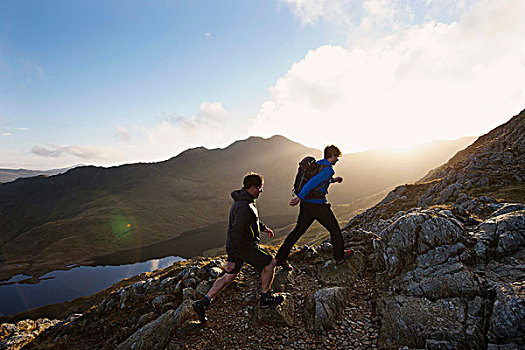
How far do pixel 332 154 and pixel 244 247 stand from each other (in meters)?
4.65

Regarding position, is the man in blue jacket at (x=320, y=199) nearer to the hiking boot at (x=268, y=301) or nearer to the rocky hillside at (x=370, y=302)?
the rocky hillside at (x=370, y=302)

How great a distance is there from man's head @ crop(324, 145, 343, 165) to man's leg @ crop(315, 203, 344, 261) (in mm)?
1733

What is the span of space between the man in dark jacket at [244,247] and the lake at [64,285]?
116 m

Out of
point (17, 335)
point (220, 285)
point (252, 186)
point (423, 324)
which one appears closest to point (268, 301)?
point (220, 285)

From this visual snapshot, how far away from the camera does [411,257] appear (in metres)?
8.08

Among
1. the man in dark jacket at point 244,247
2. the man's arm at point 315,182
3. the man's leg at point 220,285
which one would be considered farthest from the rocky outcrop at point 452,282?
the man's leg at point 220,285

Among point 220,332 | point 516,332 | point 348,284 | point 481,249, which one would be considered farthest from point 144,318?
point 481,249

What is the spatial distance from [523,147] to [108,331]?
1432 inches

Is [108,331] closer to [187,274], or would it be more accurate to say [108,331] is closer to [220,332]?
[187,274]

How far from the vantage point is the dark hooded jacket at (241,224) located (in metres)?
6.72

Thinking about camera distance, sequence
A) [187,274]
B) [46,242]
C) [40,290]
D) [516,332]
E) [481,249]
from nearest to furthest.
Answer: [516,332]
[481,249]
[187,274]
[40,290]
[46,242]

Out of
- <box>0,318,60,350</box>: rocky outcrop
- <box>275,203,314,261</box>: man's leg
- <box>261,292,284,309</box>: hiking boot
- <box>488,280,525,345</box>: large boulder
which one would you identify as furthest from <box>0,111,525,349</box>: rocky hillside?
<box>0,318,60,350</box>: rocky outcrop

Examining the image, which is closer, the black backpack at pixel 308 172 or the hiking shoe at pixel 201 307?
the hiking shoe at pixel 201 307

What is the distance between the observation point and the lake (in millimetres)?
88125
